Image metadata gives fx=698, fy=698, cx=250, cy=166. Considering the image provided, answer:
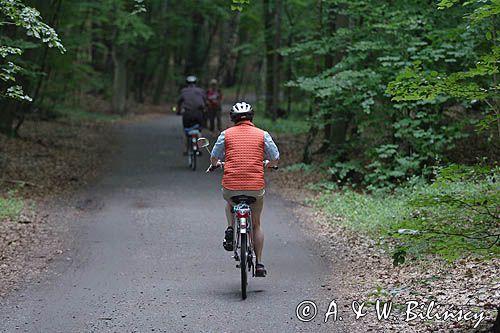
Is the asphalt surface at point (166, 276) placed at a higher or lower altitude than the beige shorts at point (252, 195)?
lower

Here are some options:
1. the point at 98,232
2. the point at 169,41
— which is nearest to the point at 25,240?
the point at 98,232

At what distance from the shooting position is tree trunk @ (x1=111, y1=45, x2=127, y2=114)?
37.4m

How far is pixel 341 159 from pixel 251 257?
8.98 m

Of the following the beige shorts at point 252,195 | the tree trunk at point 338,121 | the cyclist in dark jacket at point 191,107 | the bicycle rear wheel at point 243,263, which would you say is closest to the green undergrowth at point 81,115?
the cyclist in dark jacket at point 191,107

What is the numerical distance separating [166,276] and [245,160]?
6.52 feet

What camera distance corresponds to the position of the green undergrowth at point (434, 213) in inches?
222

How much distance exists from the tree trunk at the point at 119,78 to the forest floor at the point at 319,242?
16071 millimetres

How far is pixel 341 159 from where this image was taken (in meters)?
16.5

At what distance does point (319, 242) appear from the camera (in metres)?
10.7

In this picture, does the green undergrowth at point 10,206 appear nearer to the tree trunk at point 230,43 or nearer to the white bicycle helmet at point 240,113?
the white bicycle helmet at point 240,113

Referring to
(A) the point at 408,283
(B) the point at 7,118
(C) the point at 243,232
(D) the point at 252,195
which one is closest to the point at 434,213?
(A) the point at 408,283

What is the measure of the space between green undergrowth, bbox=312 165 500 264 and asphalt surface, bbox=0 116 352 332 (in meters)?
1.03

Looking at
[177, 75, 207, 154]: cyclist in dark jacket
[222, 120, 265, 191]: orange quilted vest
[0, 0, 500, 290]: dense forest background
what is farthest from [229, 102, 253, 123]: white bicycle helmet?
[177, 75, 207, 154]: cyclist in dark jacket

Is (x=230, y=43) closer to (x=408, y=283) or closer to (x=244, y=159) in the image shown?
(x=244, y=159)
